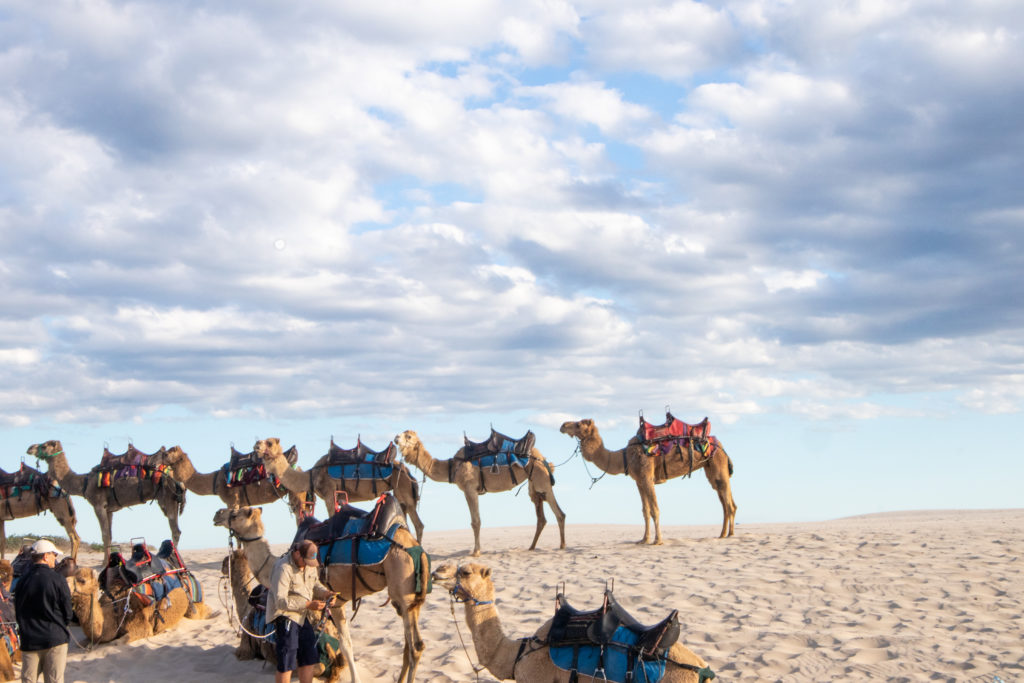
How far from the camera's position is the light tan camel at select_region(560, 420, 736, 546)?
62.1 feet

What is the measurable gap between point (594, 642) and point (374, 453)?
11558 millimetres

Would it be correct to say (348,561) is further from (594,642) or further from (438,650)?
(594,642)

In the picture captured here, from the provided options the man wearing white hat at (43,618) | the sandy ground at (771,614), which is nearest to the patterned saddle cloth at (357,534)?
the sandy ground at (771,614)

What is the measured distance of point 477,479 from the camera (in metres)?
19.2

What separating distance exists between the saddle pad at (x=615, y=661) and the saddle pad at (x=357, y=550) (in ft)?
8.16

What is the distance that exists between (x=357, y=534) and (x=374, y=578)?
470 mm

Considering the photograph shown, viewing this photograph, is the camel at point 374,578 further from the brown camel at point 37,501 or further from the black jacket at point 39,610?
the brown camel at point 37,501

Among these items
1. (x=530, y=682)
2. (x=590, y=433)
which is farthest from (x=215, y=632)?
(x=590, y=433)

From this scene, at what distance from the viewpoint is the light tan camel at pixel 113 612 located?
1159 centimetres

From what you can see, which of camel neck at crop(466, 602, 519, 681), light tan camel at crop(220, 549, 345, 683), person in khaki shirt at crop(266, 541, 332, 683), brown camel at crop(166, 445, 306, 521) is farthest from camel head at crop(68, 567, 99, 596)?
brown camel at crop(166, 445, 306, 521)

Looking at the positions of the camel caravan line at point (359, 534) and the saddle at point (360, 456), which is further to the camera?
the saddle at point (360, 456)

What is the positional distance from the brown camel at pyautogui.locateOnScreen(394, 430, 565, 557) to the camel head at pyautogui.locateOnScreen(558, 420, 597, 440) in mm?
1039

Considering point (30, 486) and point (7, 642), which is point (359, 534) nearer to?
point (7, 642)

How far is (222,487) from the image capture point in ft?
66.8
